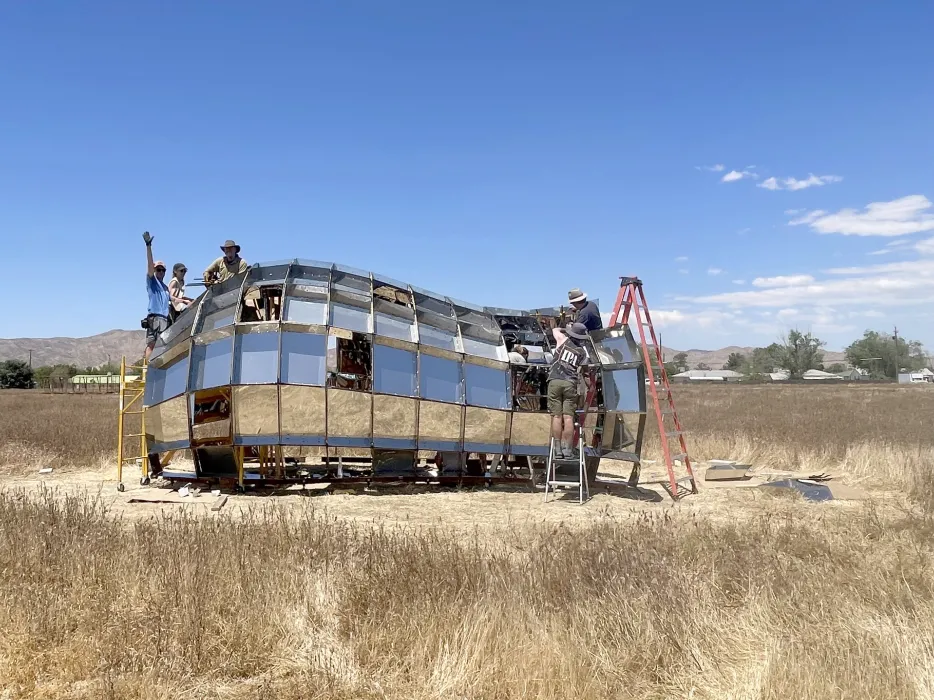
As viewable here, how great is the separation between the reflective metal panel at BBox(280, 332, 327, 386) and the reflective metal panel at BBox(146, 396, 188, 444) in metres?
2.03

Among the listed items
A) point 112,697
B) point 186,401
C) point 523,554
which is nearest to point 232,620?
point 112,697

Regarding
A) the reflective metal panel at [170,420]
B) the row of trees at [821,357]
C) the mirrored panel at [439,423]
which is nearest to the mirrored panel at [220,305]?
the reflective metal panel at [170,420]

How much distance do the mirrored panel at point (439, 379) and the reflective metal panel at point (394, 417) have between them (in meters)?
0.40

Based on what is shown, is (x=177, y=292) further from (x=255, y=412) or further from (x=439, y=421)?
(x=439, y=421)

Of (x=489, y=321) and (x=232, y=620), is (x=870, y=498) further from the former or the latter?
(x=232, y=620)

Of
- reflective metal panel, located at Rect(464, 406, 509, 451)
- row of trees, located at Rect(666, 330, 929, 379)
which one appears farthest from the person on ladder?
row of trees, located at Rect(666, 330, 929, 379)

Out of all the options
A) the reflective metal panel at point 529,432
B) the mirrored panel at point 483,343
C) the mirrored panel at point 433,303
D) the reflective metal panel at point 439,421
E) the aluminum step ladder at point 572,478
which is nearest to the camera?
the aluminum step ladder at point 572,478

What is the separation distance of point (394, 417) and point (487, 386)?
2.07m

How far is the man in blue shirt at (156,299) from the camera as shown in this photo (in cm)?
1484

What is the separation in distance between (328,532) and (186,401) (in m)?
6.39

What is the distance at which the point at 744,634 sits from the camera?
211 inches

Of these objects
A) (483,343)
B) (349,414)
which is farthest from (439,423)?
(483,343)

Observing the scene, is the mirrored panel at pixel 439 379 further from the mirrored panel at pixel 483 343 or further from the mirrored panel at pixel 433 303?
the mirrored panel at pixel 433 303

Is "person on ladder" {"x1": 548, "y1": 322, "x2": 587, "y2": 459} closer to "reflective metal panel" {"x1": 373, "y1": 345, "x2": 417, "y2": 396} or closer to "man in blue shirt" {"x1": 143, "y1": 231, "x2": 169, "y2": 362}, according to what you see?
"reflective metal panel" {"x1": 373, "y1": 345, "x2": 417, "y2": 396}
